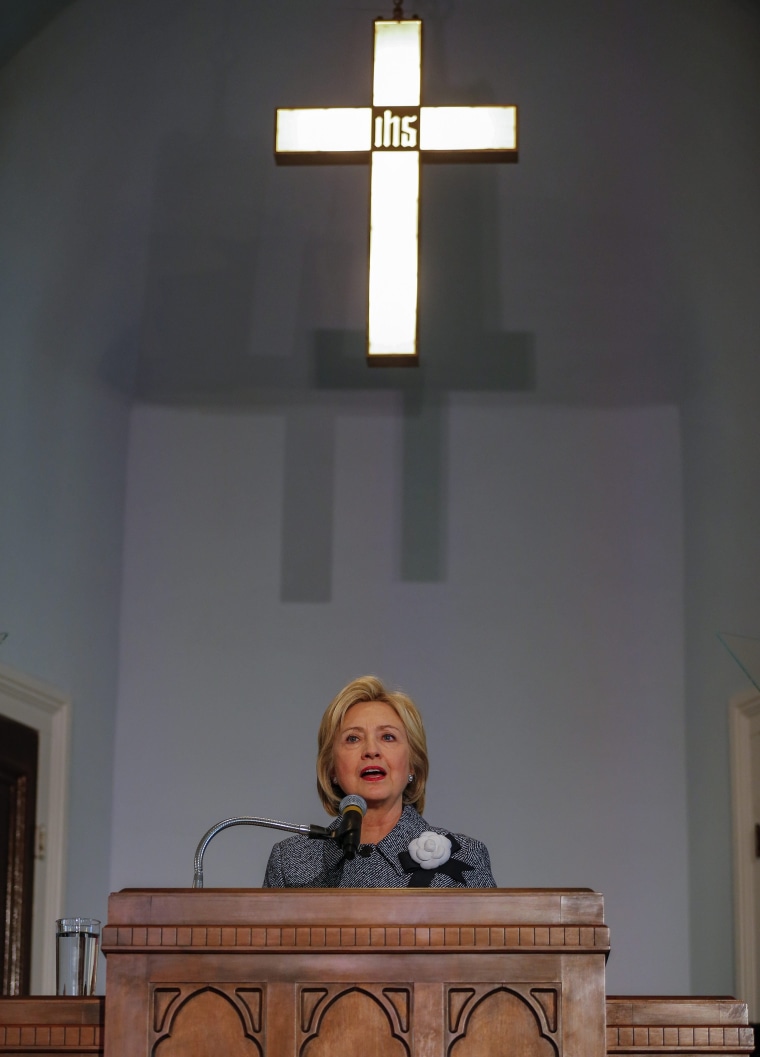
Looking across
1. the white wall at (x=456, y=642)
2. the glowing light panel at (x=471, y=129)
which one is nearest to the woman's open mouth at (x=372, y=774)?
the white wall at (x=456, y=642)

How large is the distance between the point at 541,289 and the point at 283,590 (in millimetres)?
1436

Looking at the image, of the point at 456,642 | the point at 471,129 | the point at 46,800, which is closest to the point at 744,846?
the point at 456,642

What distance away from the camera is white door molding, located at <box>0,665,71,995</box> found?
482 centimetres

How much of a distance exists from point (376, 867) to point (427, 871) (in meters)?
0.14

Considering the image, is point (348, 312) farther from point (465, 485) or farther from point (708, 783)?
point (708, 783)

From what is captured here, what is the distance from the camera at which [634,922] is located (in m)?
5.23

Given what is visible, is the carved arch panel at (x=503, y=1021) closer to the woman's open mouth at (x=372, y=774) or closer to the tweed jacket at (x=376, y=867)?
the tweed jacket at (x=376, y=867)

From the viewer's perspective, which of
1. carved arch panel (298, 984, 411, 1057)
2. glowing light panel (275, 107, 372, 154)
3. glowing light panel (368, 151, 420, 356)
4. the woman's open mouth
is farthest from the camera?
glowing light panel (275, 107, 372, 154)

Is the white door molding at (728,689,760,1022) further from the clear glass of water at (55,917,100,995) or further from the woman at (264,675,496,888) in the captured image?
the clear glass of water at (55,917,100,995)

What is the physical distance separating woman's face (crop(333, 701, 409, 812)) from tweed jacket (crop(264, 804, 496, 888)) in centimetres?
10

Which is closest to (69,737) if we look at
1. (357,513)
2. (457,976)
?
(357,513)

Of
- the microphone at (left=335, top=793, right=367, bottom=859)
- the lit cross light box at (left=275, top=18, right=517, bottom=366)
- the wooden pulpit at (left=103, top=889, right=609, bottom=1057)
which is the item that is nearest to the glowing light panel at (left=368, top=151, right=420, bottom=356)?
the lit cross light box at (left=275, top=18, right=517, bottom=366)

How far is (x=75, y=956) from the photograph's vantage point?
2.73 meters

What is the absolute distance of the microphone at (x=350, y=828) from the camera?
2.67m
